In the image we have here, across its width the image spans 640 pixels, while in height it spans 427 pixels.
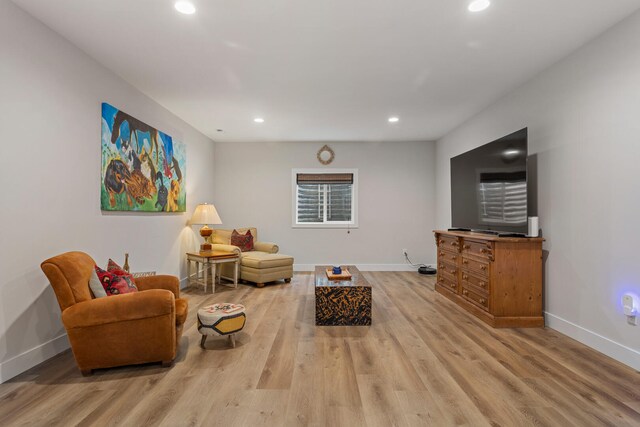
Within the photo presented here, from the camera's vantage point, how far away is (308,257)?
682cm

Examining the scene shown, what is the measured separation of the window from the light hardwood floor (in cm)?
363

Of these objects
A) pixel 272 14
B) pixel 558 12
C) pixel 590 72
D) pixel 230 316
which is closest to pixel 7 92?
pixel 272 14

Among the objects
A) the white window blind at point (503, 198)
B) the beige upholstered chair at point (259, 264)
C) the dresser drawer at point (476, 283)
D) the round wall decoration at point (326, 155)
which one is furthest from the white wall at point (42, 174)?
the white window blind at point (503, 198)

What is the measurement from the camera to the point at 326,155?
22.3 ft

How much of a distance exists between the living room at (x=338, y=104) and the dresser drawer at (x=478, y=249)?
21.7 inches

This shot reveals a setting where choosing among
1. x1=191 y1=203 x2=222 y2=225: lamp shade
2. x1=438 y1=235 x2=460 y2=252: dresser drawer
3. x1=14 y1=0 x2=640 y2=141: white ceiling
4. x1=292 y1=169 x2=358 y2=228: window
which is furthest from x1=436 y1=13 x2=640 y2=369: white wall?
x1=191 y1=203 x2=222 y2=225: lamp shade

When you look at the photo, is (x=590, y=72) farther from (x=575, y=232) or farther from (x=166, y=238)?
(x=166, y=238)

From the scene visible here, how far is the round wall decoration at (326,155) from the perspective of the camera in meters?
6.78

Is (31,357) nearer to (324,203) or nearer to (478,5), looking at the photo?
(478,5)

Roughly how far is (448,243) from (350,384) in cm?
296

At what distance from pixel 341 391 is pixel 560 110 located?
3.24 m

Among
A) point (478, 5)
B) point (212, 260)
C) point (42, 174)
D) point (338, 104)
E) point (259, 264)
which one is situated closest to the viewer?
point (478, 5)

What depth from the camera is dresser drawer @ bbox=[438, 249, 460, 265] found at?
4.44 m

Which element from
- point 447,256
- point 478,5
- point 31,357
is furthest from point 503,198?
point 31,357
